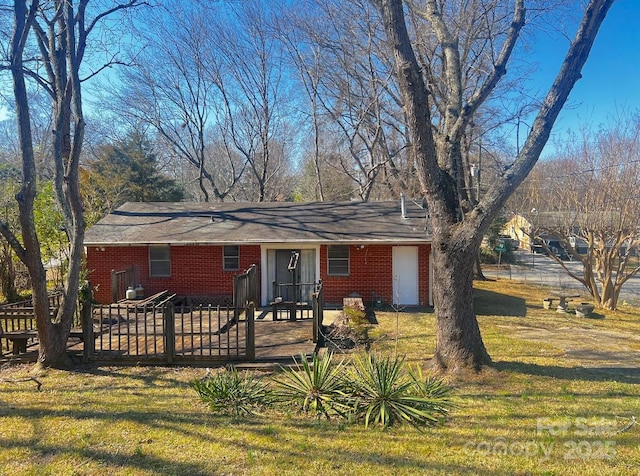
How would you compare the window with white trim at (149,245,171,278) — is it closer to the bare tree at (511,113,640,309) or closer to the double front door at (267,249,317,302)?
the double front door at (267,249,317,302)

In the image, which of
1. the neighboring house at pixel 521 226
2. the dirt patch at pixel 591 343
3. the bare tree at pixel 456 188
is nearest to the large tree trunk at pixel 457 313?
the bare tree at pixel 456 188

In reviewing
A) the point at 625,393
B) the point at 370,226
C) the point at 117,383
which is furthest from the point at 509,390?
the point at 370,226

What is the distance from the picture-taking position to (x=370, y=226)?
15.0 metres

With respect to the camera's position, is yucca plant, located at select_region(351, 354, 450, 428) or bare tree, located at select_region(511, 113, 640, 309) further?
bare tree, located at select_region(511, 113, 640, 309)

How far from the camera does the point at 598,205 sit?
15023mm

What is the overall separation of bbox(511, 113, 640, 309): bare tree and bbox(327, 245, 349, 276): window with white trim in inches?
340

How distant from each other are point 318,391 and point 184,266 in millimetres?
10609

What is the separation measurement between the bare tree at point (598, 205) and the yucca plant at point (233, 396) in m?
15.1

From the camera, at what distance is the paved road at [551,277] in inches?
828

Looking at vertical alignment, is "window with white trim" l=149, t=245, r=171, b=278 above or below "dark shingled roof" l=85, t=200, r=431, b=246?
below

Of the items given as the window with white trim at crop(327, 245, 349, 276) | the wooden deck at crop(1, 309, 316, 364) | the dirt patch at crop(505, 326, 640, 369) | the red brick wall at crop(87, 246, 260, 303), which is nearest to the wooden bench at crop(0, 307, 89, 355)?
the wooden deck at crop(1, 309, 316, 364)

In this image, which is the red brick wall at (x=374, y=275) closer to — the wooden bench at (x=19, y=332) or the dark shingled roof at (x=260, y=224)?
the dark shingled roof at (x=260, y=224)

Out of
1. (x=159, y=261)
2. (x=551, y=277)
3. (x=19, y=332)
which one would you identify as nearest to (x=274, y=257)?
(x=159, y=261)

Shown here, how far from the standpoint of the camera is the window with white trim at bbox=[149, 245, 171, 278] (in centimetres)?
1467
